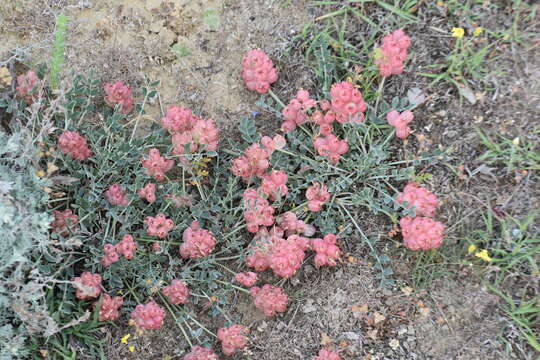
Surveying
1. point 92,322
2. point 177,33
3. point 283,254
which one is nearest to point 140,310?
point 92,322

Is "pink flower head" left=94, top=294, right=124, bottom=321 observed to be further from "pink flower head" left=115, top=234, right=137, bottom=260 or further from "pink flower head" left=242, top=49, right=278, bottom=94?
"pink flower head" left=242, top=49, right=278, bottom=94

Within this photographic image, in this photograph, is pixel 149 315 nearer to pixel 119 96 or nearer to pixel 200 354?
pixel 200 354

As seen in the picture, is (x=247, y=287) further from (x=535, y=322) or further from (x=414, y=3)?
(x=414, y=3)

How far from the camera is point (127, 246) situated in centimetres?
279

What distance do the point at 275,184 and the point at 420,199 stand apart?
2.55 ft

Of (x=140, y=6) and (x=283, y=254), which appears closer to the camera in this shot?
(x=283, y=254)

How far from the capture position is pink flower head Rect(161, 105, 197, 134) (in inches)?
119

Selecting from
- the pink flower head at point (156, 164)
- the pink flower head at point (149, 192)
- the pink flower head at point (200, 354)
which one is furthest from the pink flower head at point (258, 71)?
the pink flower head at point (200, 354)

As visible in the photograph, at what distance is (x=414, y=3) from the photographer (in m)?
3.33

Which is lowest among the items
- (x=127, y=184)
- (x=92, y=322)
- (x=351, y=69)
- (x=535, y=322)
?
(x=535, y=322)

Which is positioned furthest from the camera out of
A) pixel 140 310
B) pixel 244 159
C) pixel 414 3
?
pixel 414 3

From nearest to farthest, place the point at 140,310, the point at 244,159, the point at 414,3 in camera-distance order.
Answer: the point at 140,310 → the point at 244,159 → the point at 414,3

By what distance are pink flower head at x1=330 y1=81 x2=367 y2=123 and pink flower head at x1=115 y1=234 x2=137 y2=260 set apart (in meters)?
1.30

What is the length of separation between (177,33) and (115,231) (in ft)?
4.30
